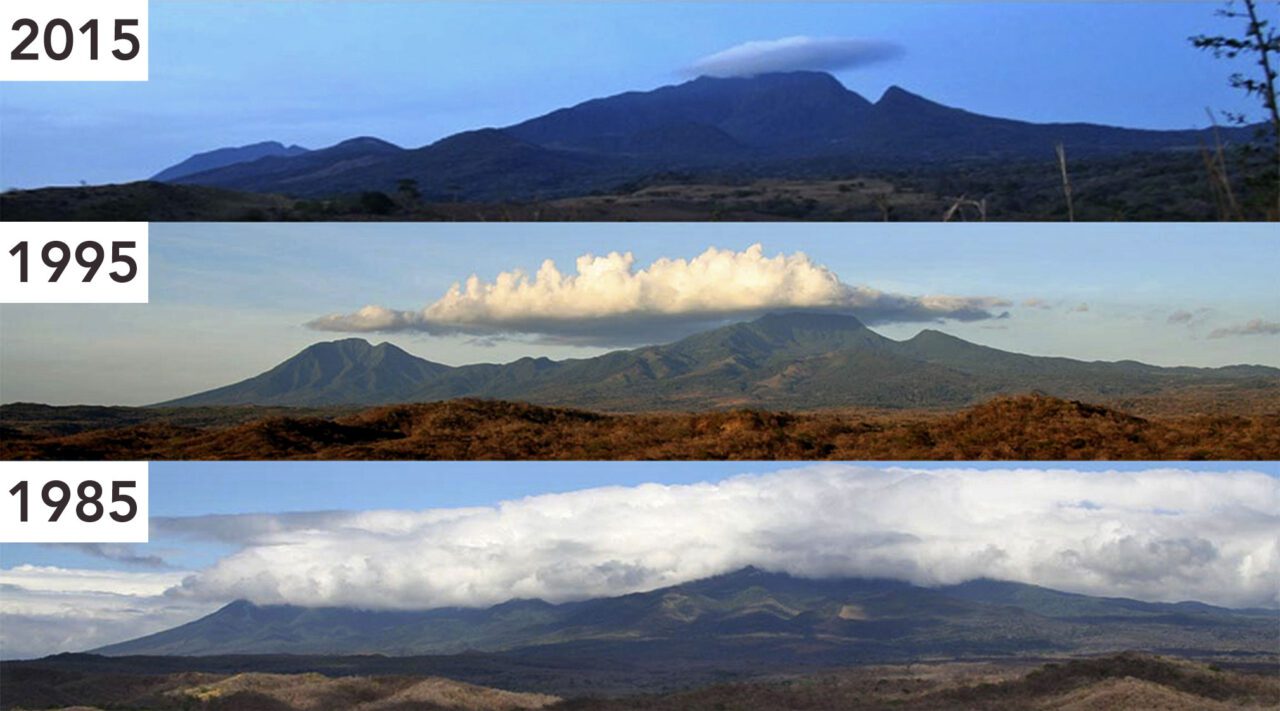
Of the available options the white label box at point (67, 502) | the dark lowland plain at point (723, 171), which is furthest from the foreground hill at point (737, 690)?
the dark lowland plain at point (723, 171)

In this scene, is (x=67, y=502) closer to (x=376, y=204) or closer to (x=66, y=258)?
(x=66, y=258)

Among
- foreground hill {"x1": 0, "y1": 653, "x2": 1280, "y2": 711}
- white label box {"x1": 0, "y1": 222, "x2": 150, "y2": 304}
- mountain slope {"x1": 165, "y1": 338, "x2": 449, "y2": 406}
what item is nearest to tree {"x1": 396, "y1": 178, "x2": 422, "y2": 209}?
mountain slope {"x1": 165, "y1": 338, "x2": 449, "y2": 406}

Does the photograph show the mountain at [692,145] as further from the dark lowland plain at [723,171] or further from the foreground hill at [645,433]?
the foreground hill at [645,433]

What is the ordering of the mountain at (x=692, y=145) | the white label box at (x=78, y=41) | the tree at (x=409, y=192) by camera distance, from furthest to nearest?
1. the mountain at (x=692, y=145)
2. the tree at (x=409, y=192)
3. the white label box at (x=78, y=41)

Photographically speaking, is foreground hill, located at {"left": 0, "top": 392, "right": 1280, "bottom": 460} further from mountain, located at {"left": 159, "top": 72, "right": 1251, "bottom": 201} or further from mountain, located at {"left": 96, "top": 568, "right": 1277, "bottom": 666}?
mountain, located at {"left": 159, "top": 72, "right": 1251, "bottom": 201}

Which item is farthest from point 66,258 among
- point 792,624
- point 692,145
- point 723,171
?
point 692,145
